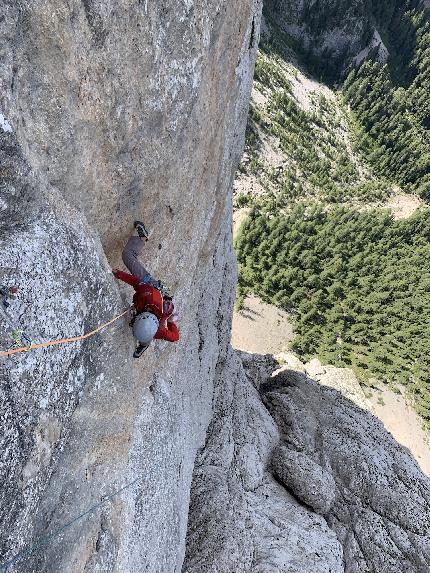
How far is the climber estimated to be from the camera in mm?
6703

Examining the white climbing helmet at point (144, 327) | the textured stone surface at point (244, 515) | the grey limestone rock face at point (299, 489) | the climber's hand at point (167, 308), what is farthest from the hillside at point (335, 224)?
the white climbing helmet at point (144, 327)

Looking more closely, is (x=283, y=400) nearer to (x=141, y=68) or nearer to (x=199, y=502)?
(x=199, y=502)

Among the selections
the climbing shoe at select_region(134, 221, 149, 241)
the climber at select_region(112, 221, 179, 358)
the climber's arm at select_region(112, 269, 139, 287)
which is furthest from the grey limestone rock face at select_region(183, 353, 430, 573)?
the climbing shoe at select_region(134, 221, 149, 241)

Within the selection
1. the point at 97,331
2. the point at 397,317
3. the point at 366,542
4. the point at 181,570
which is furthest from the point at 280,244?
the point at 97,331

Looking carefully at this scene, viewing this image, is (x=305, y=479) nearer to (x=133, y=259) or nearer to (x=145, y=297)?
(x=145, y=297)

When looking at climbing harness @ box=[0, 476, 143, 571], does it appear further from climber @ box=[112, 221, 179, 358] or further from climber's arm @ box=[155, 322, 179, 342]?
climber's arm @ box=[155, 322, 179, 342]

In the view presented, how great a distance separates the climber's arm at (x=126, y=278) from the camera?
23.1 ft

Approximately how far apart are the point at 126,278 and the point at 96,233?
96 centimetres

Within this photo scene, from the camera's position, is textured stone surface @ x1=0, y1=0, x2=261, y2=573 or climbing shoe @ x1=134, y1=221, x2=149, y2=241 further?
climbing shoe @ x1=134, y1=221, x2=149, y2=241

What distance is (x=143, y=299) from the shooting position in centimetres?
694

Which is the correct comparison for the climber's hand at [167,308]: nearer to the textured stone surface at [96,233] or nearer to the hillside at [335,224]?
the textured stone surface at [96,233]

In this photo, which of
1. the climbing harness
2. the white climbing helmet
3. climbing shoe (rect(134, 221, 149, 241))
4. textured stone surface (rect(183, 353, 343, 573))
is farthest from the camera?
textured stone surface (rect(183, 353, 343, 573))

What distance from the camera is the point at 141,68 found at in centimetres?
647

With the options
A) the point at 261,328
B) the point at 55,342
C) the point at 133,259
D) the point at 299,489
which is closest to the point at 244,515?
the point at 299,489
